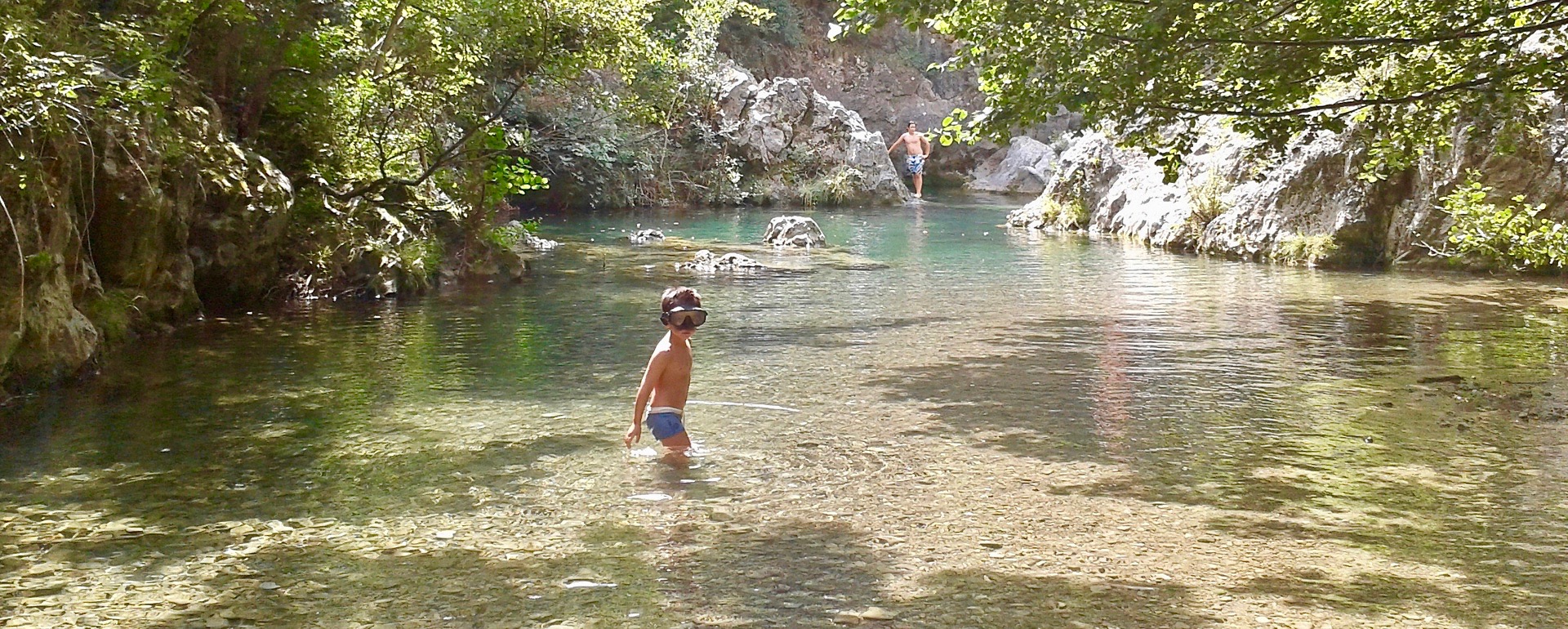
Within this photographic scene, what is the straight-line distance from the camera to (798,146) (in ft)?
119

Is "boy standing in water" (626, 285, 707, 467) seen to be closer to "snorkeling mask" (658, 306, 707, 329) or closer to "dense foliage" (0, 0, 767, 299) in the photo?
"snorkeling mask" (658, 306, 707, 329)

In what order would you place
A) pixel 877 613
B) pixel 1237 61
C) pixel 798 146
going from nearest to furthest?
pixel 877 613
pixel 1237 61
pixel 798 146

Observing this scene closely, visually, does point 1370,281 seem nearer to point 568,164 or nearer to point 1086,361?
point 1086,361

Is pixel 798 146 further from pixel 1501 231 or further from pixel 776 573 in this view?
pixel 776 573

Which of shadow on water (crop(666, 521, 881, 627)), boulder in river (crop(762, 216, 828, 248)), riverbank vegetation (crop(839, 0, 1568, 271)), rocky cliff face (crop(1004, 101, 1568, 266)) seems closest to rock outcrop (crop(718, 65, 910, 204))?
rocky cliff face (crop(1004, 101, 1568, 266))

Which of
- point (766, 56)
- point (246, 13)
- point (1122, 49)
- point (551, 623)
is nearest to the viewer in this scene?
point (551, 623)

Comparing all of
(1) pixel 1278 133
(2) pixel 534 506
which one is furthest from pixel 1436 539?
(2) pixel 534 506

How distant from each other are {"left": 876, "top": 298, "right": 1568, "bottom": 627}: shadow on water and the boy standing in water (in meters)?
1.66

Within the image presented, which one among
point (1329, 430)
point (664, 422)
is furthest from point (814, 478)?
point (1329, 430)

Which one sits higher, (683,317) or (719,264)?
(683,317)

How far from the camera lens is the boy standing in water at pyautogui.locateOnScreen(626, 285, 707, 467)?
249 inches

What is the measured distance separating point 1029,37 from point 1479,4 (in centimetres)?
255

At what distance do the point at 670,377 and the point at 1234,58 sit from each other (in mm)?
4113

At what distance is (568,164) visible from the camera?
29.7 meters
